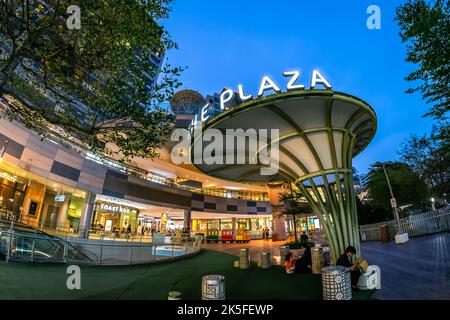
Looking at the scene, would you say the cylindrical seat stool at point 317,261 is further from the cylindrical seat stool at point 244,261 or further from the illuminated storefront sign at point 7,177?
the illuminated storefront sign at point 7,177

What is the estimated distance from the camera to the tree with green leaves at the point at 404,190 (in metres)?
28.4

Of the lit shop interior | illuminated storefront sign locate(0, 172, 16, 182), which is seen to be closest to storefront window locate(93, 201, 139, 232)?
the lit shop interior

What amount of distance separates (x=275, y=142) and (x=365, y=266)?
6860mm

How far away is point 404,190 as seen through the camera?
2870 cm

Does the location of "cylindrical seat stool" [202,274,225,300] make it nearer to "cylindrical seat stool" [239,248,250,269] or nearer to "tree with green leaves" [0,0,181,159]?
"tree with green leaves" [0,0,181,159]

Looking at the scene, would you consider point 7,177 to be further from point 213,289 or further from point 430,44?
point 430,44

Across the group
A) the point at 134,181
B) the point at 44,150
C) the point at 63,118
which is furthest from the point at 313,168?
the point at 134,181

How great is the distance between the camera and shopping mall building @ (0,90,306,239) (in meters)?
20.8

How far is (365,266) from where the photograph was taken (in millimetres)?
6777

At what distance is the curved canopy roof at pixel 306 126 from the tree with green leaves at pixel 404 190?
63.9 ft

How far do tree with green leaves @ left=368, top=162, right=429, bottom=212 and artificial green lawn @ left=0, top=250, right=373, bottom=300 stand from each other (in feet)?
85.0

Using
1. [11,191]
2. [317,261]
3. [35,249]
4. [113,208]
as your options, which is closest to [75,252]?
[35,249]

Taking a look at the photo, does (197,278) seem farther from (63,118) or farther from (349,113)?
(349,113)
